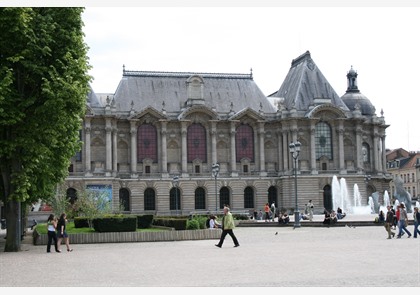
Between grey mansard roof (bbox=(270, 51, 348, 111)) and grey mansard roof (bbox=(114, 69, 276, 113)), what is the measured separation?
3.62 meters

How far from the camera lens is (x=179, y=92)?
9081 cm

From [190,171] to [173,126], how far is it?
6270 mm

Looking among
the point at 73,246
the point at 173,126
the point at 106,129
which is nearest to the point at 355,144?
the point at 173,126

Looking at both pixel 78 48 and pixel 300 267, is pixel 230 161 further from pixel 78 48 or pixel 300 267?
pixel 300 267

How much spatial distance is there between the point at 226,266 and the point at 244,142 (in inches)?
2735

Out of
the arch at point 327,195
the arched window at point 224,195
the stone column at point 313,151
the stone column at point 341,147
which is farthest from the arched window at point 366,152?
the arched window at point 224,195

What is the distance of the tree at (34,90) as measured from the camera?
30328mm

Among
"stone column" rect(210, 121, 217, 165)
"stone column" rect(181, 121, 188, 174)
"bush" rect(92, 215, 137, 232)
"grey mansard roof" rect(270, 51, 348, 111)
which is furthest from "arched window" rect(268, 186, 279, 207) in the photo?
"bush" rect(92, 215, 137, 232)

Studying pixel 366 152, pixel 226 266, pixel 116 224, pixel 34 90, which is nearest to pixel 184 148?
pixel 366 152

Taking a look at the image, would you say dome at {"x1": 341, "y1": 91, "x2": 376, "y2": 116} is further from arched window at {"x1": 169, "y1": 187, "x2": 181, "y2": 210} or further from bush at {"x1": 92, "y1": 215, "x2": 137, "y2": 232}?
bush at {"x1": 92, "y1": 215, "x2": 137, "y2": 232}

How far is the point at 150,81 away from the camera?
3593 inches

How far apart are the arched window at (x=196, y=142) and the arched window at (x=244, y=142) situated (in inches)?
176

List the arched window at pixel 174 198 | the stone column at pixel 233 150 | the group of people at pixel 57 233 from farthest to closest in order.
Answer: the stone column at pixel 233 150 → the arched window at pixel 174 198 → the group of people at pixel 57 233

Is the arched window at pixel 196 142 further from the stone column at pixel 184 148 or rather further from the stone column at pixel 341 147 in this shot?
the stone column at pixel 341 147
